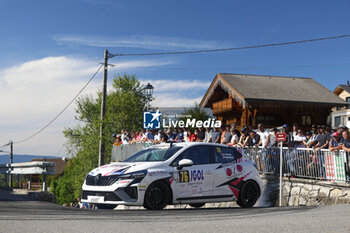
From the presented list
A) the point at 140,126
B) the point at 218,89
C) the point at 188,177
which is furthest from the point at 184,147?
the point at 140,126

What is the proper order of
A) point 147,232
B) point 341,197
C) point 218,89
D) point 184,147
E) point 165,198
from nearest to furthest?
point 147,232 < point 165,198 < point 184,147 < point 341,197 < point 218,89

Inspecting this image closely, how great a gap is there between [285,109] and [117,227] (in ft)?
115

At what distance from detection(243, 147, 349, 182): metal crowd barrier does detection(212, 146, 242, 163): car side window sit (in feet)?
9.15

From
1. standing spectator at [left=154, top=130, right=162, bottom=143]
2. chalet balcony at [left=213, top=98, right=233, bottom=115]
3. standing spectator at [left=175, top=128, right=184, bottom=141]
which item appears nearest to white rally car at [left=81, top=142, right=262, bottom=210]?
standing spectator at [left=175, top=128, right=184, bottom=141]

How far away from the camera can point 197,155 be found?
1163 centimetres

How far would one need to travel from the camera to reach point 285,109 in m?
40.2

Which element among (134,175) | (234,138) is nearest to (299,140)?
(234,138)

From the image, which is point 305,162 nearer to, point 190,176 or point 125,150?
point 190,176

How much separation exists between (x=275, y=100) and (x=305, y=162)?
81.1 ft

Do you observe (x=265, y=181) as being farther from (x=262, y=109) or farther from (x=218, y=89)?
(x=218, y=89)

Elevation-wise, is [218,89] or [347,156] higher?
[218,89]

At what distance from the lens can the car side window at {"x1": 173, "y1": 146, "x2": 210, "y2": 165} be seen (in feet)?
37.5

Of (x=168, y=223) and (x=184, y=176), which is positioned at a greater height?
(x=184, y=176)

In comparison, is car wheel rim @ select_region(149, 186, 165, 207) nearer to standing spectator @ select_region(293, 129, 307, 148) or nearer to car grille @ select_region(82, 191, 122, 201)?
car grille @ select_region(82, 191, 122, 201)
